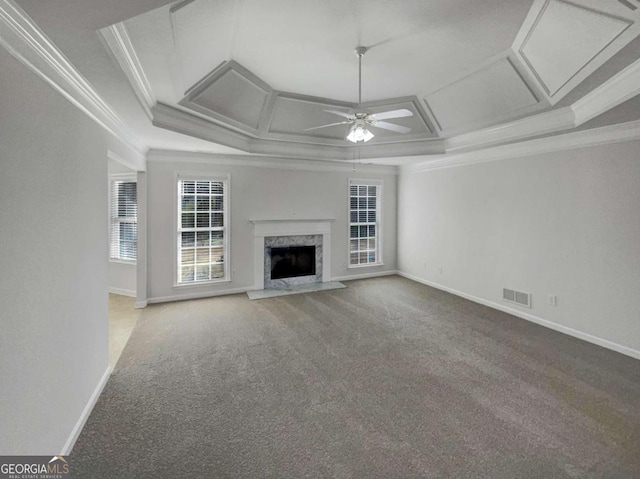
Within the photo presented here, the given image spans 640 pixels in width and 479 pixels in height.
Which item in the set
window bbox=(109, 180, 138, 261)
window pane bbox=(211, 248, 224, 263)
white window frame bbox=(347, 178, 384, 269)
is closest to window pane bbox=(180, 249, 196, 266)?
window pane bbox=(211, 248, 224, 263)

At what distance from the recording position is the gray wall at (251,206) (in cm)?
534

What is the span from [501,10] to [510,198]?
3.08m

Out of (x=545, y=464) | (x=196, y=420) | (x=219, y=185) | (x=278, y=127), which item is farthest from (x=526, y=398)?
(x=219, y=185)

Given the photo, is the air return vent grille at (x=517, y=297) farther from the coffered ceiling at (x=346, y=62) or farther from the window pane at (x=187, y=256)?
the window pane at (x=187, y=256)

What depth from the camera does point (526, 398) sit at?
106 inches

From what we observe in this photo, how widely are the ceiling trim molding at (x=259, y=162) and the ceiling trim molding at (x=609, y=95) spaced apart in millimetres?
4005

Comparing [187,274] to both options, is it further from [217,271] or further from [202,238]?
[202,238]

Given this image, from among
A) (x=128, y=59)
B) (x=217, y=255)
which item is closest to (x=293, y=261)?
(x=217, y=255)

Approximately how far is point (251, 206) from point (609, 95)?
5207 mm

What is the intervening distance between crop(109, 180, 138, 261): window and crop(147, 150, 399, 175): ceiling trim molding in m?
1.07

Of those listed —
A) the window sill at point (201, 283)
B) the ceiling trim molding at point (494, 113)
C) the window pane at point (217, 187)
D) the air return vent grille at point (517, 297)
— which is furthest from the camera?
the window pane at point (217, 187)

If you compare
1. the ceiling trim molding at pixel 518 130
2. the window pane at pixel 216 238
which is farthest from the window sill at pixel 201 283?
the ceiling trim molding at pixel 518 130

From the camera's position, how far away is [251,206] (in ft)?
19.9

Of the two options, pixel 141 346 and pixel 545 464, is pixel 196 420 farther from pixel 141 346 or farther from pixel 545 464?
pixel 545 464
